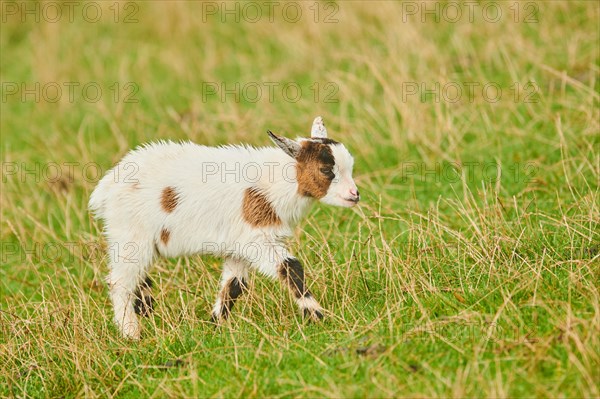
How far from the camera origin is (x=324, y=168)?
6426 mm

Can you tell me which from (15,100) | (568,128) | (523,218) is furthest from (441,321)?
(15,100)

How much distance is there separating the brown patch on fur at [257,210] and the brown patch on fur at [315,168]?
11.5 inches

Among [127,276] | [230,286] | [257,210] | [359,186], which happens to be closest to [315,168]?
[257,210]

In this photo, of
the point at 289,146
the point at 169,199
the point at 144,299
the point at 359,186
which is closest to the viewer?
the point at 289,146

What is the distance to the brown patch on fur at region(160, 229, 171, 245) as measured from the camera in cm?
664

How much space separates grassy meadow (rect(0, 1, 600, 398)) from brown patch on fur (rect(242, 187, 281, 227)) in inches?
19.6

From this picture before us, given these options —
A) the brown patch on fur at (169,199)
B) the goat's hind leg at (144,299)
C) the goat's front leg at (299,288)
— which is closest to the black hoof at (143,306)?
the goat's hind leg at (144,299)

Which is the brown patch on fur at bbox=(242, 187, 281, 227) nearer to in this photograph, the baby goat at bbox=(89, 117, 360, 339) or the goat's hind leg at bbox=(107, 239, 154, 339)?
the baby goat at bbox=(89, 117, 360, 339)

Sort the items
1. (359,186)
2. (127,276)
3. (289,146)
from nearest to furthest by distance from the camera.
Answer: (289,146)
(127,276)
(359,186)

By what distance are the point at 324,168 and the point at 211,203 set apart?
0.87 meters

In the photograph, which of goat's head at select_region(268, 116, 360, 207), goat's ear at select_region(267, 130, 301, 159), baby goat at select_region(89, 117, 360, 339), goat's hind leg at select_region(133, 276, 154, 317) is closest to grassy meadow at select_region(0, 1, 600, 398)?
goat's hind leg at select_region(133, 276, 154, 317)

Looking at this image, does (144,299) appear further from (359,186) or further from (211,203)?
(359,186)

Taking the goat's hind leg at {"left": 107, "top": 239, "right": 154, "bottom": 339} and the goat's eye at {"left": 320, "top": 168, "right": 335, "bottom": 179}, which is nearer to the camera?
the goat's eye at {"left": 320, "top": 168, "right": 335, "bottom": 179}

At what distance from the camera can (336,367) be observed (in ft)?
18.7
